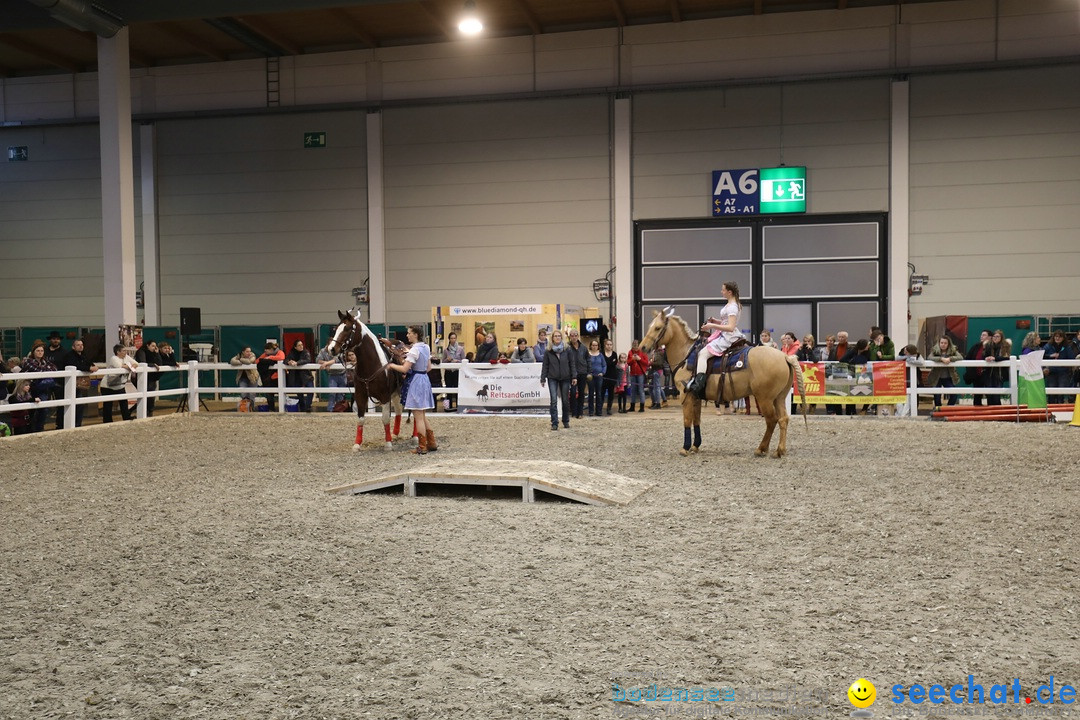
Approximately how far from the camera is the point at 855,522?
24.4 feet

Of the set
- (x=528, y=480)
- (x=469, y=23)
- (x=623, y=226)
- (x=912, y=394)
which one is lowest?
(x=528, y=480)

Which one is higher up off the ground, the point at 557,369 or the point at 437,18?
the point at 437,18

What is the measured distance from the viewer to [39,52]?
2528cm

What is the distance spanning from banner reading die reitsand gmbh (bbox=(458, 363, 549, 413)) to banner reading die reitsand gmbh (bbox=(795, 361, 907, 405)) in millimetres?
5202

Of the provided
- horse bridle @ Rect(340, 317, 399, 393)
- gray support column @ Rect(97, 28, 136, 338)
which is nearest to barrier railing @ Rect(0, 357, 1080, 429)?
horse bridle @ Rect(340, 317, 399, 393)

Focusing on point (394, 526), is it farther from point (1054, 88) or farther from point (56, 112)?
point (56, 112)

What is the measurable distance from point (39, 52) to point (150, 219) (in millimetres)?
5364

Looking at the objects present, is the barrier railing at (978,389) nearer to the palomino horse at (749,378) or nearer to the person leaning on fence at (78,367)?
the palomino horse at (749,378)

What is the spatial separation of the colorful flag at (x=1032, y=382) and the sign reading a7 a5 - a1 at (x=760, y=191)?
8.28 meters

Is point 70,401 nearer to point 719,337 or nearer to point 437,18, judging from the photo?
point 719,337

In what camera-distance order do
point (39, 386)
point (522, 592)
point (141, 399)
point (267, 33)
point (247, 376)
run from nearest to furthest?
point (522, 592), point (39, 386), point (141, 399), point (247, 376), point (267, 33)

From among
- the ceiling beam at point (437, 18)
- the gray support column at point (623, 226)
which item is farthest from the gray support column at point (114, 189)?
the gray support column at point (623, 226)

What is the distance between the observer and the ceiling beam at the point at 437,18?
22.8 meters

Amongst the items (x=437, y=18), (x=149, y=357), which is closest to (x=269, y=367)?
(x=149, y=357)
